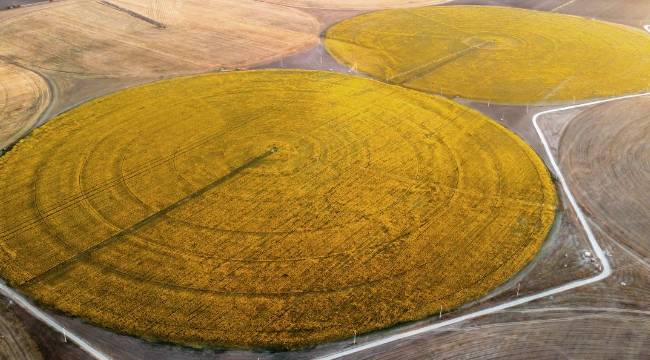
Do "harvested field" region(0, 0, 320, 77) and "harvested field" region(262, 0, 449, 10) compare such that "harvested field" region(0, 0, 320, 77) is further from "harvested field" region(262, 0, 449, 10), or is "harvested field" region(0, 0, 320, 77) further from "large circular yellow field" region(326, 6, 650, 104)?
"large circular yellow field" region(326, 6, 650, 104)

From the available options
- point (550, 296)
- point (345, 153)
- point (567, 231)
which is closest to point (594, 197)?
point (567, 231)

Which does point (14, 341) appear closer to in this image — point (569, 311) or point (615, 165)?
point (569, 311)

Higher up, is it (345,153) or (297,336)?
(345,153)

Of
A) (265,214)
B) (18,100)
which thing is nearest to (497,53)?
(265,214)

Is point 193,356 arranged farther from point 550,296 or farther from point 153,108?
point 153,108

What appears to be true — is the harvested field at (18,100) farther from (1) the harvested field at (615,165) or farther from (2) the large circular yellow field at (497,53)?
(1) the harvested field at (615,165)

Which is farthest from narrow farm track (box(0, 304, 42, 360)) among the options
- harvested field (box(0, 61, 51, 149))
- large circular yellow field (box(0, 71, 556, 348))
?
harvested field (box(0, 61, 51, 149))
